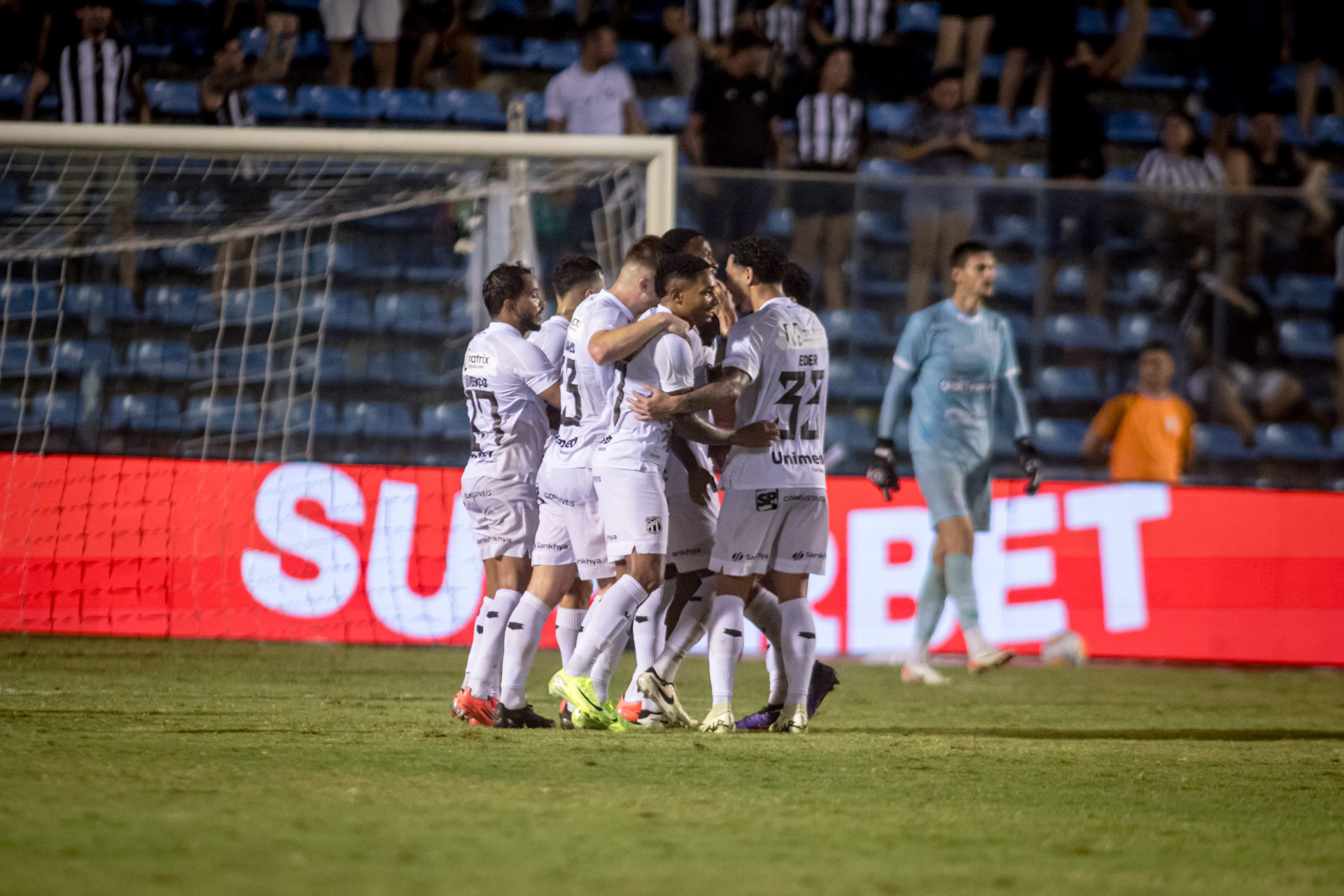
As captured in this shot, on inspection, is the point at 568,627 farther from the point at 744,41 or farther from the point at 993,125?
the point at 993,125

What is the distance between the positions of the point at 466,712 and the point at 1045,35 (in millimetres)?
9877

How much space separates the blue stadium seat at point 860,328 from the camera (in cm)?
1085

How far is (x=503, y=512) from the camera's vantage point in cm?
680

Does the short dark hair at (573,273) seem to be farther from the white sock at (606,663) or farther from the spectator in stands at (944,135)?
the spectator in stands at (944,135)

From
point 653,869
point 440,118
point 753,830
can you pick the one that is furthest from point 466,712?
point 440,118

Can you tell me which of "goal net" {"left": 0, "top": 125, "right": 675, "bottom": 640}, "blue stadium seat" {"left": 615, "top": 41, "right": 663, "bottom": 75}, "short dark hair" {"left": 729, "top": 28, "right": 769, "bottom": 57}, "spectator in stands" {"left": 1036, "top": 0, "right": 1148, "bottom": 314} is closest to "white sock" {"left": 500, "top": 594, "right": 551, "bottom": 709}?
"goal net" {"left": 0, "top": 125, "right": 675, "bottom": 640}

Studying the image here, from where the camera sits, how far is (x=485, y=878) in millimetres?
3646

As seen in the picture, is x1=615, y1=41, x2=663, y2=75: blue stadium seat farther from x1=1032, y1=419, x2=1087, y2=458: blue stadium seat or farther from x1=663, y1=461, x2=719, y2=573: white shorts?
x1=663, y1=461, x2=719, y2=573: white shorts

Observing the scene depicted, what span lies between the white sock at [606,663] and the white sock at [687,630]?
0.19 meters

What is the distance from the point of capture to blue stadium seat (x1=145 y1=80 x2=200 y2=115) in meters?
13.1

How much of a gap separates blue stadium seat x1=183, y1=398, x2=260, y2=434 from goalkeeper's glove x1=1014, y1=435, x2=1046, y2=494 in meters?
5.18

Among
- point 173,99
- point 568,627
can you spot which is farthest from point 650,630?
point 173,99

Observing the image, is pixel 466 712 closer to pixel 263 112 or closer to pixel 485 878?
pixel 485 878

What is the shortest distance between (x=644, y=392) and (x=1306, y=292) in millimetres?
6848
